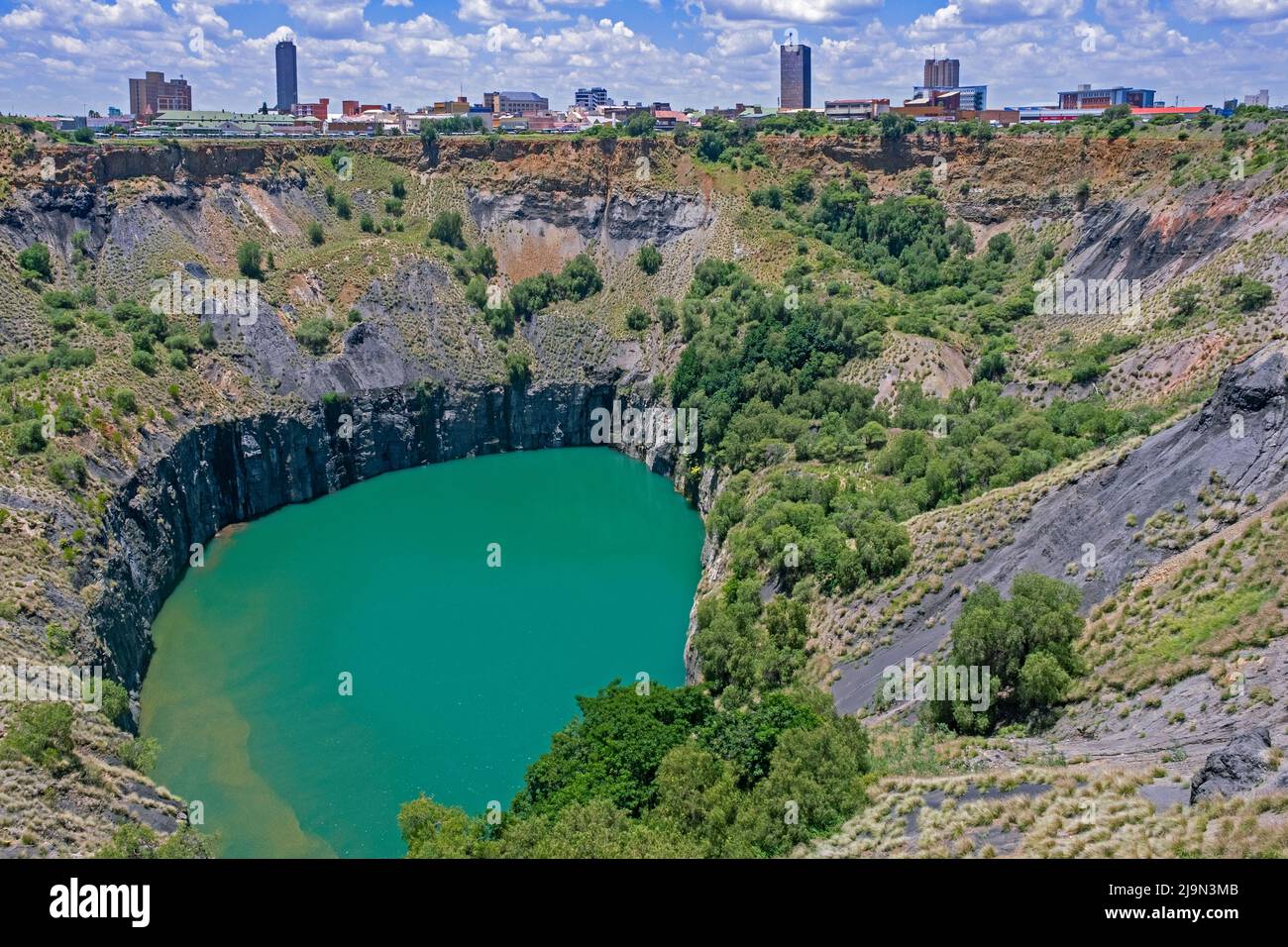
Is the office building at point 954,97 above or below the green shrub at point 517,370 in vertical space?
above

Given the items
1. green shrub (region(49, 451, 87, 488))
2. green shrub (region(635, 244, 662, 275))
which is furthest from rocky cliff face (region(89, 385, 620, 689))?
green shrub (region(635, 244, 662, 275))

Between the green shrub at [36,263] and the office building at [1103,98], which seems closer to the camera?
the green shrub at [36,263]

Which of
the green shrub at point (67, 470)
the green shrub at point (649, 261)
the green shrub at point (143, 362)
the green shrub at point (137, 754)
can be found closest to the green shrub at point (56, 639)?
the green shrub at point (137, 754)

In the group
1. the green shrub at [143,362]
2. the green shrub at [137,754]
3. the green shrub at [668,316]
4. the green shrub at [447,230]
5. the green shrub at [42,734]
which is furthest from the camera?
the green shrub at [447,230]

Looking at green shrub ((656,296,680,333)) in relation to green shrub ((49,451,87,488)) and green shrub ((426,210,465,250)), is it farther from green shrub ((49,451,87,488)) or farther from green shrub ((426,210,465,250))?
green shrub ((49,451,87,488))

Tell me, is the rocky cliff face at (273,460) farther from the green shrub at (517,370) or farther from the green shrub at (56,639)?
the green shrub at (56,639)
